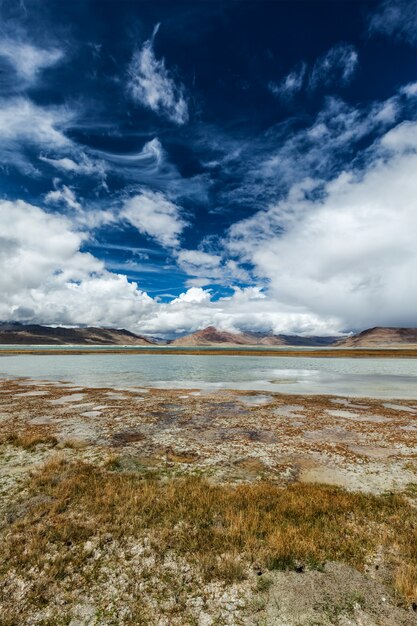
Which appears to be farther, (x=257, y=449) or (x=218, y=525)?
(x=257, y=449)

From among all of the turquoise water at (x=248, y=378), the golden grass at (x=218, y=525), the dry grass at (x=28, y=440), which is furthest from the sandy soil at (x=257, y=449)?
the turquoise water at (x=248, y=378)

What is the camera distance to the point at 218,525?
868 cm

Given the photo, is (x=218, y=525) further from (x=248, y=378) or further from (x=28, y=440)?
(x=248, y=378)

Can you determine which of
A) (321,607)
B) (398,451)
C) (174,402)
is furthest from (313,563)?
(174,402)

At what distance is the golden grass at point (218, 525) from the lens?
282 inches

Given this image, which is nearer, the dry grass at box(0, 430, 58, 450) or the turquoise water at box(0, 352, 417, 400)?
the dry grass at box(0, 430, 58, 450)

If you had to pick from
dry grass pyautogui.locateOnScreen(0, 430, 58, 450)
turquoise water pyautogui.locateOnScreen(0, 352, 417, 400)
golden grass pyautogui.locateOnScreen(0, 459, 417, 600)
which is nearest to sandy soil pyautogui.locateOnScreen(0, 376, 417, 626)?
dry grass pyautogui.locateOnScreen(0, 430, 58, 450)

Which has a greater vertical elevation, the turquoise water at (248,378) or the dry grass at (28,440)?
the dry grass at (28,440)

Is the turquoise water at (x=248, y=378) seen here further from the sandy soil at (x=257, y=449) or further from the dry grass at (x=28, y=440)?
the dry grass at (x=28, y=440)

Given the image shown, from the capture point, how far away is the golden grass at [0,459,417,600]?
7.17 metres

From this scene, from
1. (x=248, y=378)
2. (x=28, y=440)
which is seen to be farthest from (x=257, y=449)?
(x=248, y=378)

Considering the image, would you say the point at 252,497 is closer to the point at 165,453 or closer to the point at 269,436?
the point at 165,453

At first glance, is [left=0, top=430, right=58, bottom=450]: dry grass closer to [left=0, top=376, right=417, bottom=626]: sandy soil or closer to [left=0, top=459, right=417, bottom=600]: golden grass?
[left=0, top=376, right=417, bottom=626]: sandy soil

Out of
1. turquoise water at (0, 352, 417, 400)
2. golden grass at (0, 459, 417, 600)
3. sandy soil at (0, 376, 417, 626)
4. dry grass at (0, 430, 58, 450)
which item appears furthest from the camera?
turquoise water at (0, 352, 417, 400)
